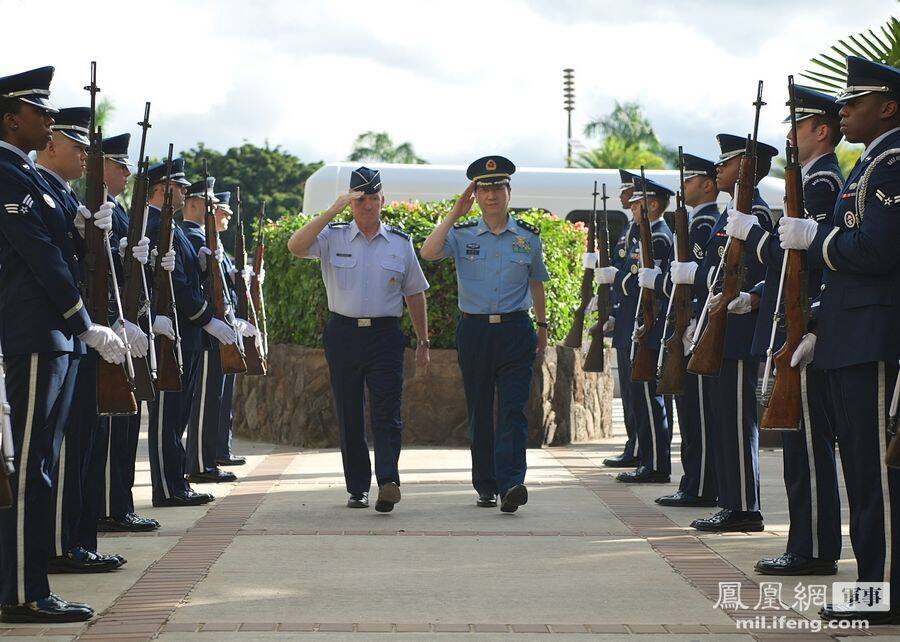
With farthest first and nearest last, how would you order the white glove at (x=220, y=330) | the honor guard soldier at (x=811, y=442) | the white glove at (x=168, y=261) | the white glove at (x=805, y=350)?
the white glove at (x=220, y=330)
the white glove at (x=168, y=261)
the honor guard soldier at (x=811, y=442)
the white glove at (x=805, y=350)

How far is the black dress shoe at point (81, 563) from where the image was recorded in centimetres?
636

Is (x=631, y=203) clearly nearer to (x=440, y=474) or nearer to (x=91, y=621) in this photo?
(x=440, y=474)

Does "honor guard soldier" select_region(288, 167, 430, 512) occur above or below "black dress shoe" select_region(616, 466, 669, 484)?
above

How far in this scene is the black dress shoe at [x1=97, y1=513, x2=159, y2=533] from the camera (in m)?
7.68

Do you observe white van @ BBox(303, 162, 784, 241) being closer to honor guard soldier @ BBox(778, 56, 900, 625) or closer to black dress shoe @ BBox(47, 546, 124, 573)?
black dress shoe @ BBox(47, 546, 124, 573)

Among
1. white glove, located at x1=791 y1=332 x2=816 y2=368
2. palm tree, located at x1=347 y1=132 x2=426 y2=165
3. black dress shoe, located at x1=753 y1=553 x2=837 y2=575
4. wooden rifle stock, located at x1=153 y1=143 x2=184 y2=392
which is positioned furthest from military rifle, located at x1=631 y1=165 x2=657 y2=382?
palm tree, located at x1=347 y1=132 x2=426 y2=165

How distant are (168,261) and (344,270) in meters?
1.13

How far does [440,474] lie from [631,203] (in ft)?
8.85

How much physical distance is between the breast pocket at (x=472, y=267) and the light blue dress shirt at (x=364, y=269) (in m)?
0.31

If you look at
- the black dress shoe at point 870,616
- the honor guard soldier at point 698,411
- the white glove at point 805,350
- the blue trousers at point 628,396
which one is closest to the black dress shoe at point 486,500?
the honor guard soldier at point 698,411

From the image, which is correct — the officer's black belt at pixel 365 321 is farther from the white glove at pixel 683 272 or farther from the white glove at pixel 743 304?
the white glove at pixel 743 304

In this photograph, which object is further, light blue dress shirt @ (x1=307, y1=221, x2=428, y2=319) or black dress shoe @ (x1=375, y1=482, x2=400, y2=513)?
light blue dress shirt @ (x1=307, y1=221, x2=428, y2=319)

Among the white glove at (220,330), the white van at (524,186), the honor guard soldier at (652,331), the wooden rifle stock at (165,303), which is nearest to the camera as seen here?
the wooden rifle stock at (165,303)

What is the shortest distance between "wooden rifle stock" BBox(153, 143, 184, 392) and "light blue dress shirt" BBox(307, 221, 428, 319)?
95cm
